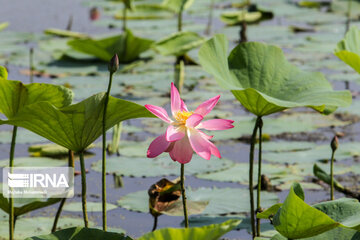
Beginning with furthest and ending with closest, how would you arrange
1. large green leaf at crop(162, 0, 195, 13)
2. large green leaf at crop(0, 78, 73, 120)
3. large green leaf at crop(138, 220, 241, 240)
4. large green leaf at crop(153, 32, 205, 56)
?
large green leaf at crop(162, 0, 195, 13)
large green leaf at crop(153, 32, 205, 56)
large green leaf at crop(0, 78, 73, 120)
large green leaf at crop(138, 220, 241, 240)

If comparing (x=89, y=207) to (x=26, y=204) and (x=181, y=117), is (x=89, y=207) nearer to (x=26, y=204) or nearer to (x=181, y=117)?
(x=26, y=204)

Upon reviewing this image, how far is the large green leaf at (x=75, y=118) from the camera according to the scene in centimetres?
153

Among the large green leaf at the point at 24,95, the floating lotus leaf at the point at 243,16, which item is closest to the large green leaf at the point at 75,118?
the large green leaf at the point at 24,95

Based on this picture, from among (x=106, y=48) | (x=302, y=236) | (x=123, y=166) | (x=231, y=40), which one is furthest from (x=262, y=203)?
(x=231, y=40)

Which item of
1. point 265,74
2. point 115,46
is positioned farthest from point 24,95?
point 115,46

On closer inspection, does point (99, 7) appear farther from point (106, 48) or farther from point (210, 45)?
point (210, 45)

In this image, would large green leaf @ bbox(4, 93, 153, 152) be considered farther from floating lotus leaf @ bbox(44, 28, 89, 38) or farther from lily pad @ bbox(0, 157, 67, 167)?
floating lotus leaf @ bbox(44, 28, 89, 38)

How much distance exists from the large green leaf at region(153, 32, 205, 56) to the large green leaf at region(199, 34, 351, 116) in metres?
1.48

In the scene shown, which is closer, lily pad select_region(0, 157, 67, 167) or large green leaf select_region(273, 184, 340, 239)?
large green leaf select_region(273, 184, 340, 239)

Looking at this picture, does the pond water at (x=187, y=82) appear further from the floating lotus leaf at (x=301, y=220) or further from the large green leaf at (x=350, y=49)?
the floating lotus leaf at (x=301, y=220)

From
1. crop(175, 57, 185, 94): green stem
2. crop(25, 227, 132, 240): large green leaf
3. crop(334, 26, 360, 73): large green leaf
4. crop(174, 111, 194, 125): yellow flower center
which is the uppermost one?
crop(334, 26, 360, 73): large green leaf

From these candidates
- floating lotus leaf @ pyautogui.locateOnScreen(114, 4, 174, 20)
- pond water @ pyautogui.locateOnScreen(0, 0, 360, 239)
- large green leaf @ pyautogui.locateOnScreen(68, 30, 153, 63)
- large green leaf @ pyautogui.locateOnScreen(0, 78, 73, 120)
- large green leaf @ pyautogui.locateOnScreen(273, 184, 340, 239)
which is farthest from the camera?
floating lotus leaf @ pyautogui.locateOnScreen(114, 4, 174, 20)

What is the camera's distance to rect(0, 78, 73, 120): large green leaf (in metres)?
1.63

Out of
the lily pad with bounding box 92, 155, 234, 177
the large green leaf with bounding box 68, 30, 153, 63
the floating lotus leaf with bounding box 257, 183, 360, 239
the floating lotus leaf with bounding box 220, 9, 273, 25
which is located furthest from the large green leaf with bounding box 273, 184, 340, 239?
the floating lotus leaf with bounding box 220, 9, 273, 25
